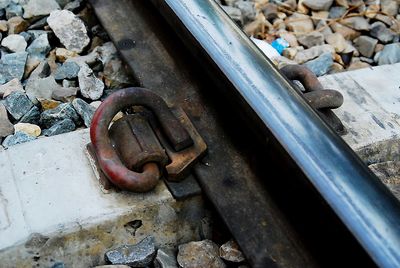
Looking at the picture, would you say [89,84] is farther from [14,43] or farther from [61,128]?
[14,43]

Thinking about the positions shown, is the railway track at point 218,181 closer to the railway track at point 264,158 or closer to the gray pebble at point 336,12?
the railway track at point 264,158

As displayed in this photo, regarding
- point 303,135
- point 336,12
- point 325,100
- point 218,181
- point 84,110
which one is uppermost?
point 303,135

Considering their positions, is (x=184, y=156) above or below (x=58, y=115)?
above

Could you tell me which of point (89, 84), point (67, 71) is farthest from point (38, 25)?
point (89, 84)

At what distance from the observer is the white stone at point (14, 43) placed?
9.28ft

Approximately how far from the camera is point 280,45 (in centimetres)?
314

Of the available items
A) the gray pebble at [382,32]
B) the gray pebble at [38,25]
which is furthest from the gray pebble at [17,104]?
the gray pebble at [382,32]

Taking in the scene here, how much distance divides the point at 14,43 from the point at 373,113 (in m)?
A: 1.57

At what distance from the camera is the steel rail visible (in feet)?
5.58

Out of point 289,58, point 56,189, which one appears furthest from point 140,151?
point 289,58

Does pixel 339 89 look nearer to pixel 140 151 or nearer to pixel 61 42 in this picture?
pixel 140 151

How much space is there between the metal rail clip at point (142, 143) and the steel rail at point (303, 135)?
25 cm

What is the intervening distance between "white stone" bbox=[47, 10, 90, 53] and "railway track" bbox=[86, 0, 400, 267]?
0.30 m

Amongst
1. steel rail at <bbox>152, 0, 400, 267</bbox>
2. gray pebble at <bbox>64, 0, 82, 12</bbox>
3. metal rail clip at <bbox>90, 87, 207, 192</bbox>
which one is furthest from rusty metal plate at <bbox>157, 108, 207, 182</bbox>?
gray pebble at <bbox>64, 0, 82, 12</bbox>
